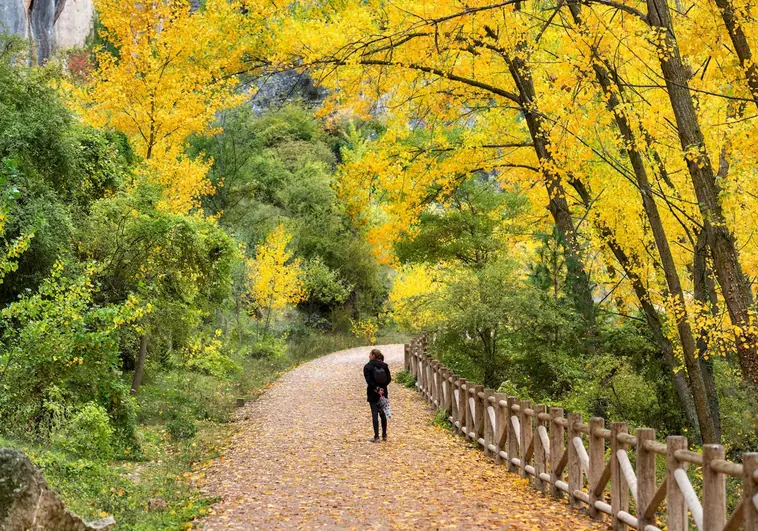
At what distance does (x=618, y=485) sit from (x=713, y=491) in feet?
4.90

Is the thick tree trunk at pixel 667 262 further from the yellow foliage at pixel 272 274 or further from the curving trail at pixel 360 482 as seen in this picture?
the yellow foliage at pixel 272 274

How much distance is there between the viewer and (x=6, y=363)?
7.48m

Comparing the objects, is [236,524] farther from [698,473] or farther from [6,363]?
[698,473]

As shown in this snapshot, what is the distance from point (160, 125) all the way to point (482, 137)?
272 inches

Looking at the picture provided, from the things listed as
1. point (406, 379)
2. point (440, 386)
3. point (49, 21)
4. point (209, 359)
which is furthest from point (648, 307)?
point (49, 21)

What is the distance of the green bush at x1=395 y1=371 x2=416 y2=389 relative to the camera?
63.4 ft

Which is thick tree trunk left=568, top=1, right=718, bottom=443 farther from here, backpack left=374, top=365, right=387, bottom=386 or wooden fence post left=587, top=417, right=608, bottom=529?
backpack left=374, top=365, right=387, bottom=386

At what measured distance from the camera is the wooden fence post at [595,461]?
698cm

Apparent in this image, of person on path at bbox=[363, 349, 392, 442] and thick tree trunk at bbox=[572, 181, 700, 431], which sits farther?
thick tree trunk at bbox=[572, 181, 700, 431]

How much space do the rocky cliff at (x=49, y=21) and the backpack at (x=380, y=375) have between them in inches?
1134

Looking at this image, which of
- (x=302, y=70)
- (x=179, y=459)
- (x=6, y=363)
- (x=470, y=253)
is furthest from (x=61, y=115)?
(x=470, y=253)

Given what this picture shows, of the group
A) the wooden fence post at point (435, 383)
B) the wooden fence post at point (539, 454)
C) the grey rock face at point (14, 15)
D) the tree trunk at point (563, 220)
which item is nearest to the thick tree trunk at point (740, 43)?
the wooden fence post at point (539, 454)

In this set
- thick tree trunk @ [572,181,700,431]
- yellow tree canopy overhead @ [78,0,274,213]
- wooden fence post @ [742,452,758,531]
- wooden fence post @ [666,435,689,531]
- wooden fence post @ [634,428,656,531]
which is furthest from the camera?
yellow tree canopy overhead @ [78,0,274,213]

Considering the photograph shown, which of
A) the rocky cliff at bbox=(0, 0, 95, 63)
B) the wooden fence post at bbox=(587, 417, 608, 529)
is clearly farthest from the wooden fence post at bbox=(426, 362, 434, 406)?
the rocky cliff at bbox=(0, 0, 95, 63)
